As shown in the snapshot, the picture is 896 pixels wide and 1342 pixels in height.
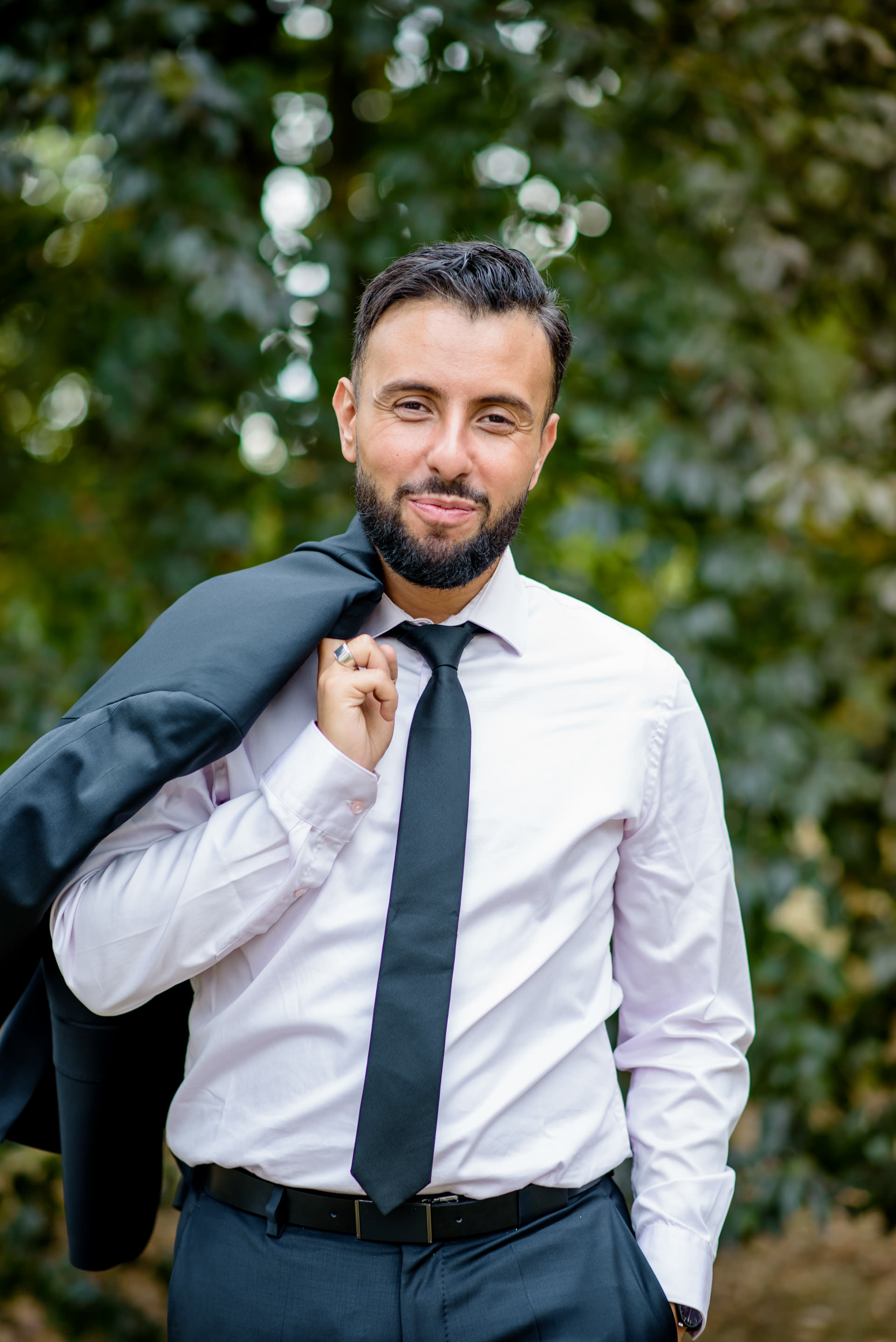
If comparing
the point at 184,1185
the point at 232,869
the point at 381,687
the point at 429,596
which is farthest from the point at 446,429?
the point at 184,1185

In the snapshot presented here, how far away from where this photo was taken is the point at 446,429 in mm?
1626

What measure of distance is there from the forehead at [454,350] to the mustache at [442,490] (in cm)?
13

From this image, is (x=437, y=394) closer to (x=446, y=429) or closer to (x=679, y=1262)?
(x=446, y=429)

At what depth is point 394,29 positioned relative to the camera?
279 cm

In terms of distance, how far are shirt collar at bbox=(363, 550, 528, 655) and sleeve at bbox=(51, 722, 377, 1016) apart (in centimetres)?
28

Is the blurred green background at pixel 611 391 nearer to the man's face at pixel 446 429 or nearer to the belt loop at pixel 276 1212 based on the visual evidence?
the man's face at pixel 446 429

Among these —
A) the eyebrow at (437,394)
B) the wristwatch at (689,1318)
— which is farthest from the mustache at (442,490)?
the wristwatch at (689,1318)

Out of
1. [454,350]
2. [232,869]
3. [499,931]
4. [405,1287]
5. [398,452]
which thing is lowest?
[405,1287]

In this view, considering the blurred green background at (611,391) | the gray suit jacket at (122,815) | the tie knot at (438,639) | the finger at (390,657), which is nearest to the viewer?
the gray suit jacket at (122,815)

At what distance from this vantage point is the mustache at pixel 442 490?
1637 mm

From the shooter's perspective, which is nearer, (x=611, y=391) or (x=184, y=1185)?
(x=184, y=1185)

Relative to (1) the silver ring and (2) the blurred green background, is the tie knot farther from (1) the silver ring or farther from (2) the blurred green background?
(2) the blurred green background

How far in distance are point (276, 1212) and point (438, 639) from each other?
2.78 ft

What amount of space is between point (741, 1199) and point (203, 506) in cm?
251
